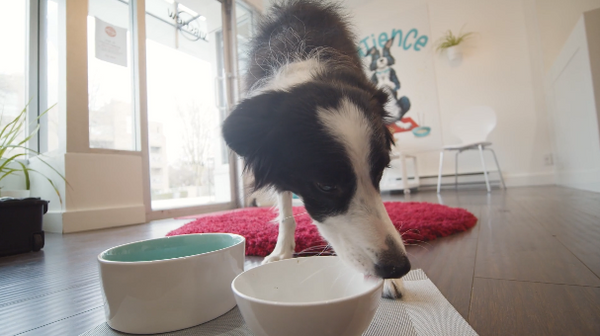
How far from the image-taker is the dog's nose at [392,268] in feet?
1.91

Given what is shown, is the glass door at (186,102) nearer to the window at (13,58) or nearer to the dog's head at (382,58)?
the window at (13,58)

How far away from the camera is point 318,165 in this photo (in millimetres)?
753

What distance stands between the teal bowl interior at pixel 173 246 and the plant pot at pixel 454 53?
496cm

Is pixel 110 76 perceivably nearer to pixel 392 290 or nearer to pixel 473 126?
pixel 392 290

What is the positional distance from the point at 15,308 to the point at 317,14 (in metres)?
1.58

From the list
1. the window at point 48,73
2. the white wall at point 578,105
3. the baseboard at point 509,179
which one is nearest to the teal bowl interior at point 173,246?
the window at point 48,73

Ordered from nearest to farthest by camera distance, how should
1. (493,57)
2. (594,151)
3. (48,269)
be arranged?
(48,269) < (594,151) < (493,57)

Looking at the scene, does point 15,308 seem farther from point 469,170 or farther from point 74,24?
point 469,170

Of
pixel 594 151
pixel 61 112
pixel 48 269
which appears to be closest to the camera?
pixel 48 269

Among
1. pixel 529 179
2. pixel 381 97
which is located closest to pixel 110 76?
pixel 381 97

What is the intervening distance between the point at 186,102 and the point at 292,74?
2942 mm

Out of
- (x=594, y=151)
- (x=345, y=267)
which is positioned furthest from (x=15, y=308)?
(x=594, y=151)

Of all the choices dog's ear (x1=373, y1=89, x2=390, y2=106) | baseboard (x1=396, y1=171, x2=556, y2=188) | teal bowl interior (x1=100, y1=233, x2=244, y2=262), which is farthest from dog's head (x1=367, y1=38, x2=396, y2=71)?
teal bowl interior (x1=100, y1=233, x2=244, y2=262)

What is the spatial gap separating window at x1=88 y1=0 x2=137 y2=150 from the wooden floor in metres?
1.44
